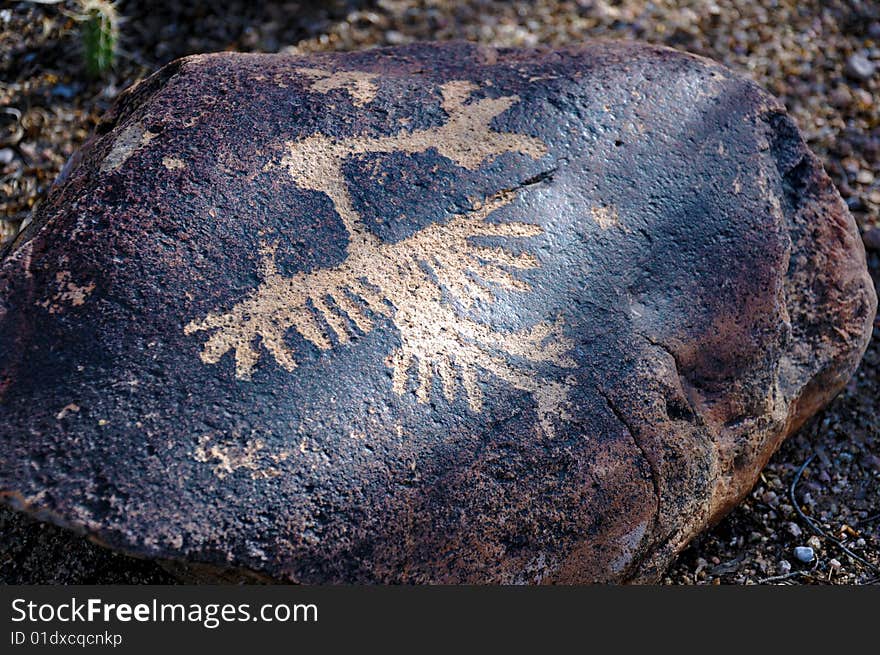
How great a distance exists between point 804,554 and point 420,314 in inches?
43.3

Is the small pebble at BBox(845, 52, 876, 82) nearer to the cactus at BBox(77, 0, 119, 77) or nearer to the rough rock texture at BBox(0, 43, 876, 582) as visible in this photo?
the rough rock texture at BBox(0, 43, 876, 582)

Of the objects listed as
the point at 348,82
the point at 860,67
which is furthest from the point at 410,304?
the point at 860,67

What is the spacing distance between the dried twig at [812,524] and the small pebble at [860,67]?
56.8 inches

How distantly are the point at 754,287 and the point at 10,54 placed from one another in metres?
2.33

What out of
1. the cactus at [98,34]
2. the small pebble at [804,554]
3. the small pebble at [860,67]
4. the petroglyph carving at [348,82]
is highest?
the petroglyph carving at [348,82]

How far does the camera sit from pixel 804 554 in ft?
6.47

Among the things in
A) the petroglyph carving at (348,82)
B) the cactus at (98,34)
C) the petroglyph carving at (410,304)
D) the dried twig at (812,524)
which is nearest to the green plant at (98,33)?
the cactus at (98,34)

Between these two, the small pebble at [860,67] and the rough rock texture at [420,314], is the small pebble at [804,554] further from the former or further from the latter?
the small pebble at [860,67]

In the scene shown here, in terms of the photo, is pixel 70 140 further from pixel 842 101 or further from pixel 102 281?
pixel 842 101

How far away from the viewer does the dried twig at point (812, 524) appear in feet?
6.44

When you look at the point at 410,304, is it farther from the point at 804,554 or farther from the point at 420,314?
the point at 804,554

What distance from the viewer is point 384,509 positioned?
54.8 inches

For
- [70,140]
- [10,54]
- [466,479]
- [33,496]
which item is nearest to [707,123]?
[466,479]

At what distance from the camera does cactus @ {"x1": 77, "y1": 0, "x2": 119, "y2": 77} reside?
2.53 metres
